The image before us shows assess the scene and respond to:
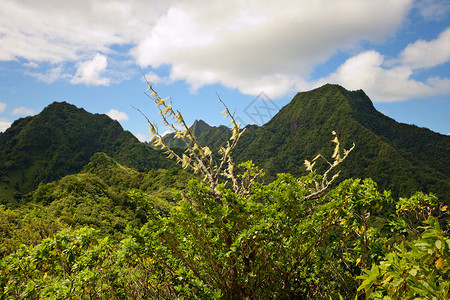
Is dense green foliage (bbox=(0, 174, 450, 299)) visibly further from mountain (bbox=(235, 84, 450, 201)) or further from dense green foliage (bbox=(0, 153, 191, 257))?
mountain (bbox=(235, 84, 450, 201))

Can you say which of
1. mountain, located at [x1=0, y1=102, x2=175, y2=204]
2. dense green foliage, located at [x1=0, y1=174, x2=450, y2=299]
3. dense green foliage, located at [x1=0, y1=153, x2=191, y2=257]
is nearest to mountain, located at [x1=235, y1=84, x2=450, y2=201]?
mountain, located at [x1=0, y1=102, x2=175, y2=204]

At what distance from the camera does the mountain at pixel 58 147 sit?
261 ft

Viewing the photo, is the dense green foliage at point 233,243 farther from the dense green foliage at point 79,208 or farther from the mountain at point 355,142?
the mountain at point 355,142

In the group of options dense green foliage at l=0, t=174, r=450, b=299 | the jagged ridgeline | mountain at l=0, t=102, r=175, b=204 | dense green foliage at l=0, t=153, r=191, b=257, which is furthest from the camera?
the jagged ridgeline

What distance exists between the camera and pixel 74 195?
1177 inches

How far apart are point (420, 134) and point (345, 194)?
5799 inches

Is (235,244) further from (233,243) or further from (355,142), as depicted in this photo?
(355,142)

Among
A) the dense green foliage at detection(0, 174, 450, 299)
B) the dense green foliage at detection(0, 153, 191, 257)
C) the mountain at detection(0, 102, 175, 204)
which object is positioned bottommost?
the dense green foliage at detection(0, 174, 450, 299)

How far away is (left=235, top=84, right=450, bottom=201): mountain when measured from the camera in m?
81.5

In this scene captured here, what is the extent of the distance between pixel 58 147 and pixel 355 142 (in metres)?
127

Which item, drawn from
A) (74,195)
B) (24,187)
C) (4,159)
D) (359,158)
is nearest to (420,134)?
(359,158)

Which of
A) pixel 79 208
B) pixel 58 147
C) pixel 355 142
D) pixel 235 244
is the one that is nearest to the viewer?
pixel 235 244

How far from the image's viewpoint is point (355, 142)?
116 metres

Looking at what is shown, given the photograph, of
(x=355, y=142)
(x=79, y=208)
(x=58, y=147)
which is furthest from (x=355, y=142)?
(x=58, y=147)
